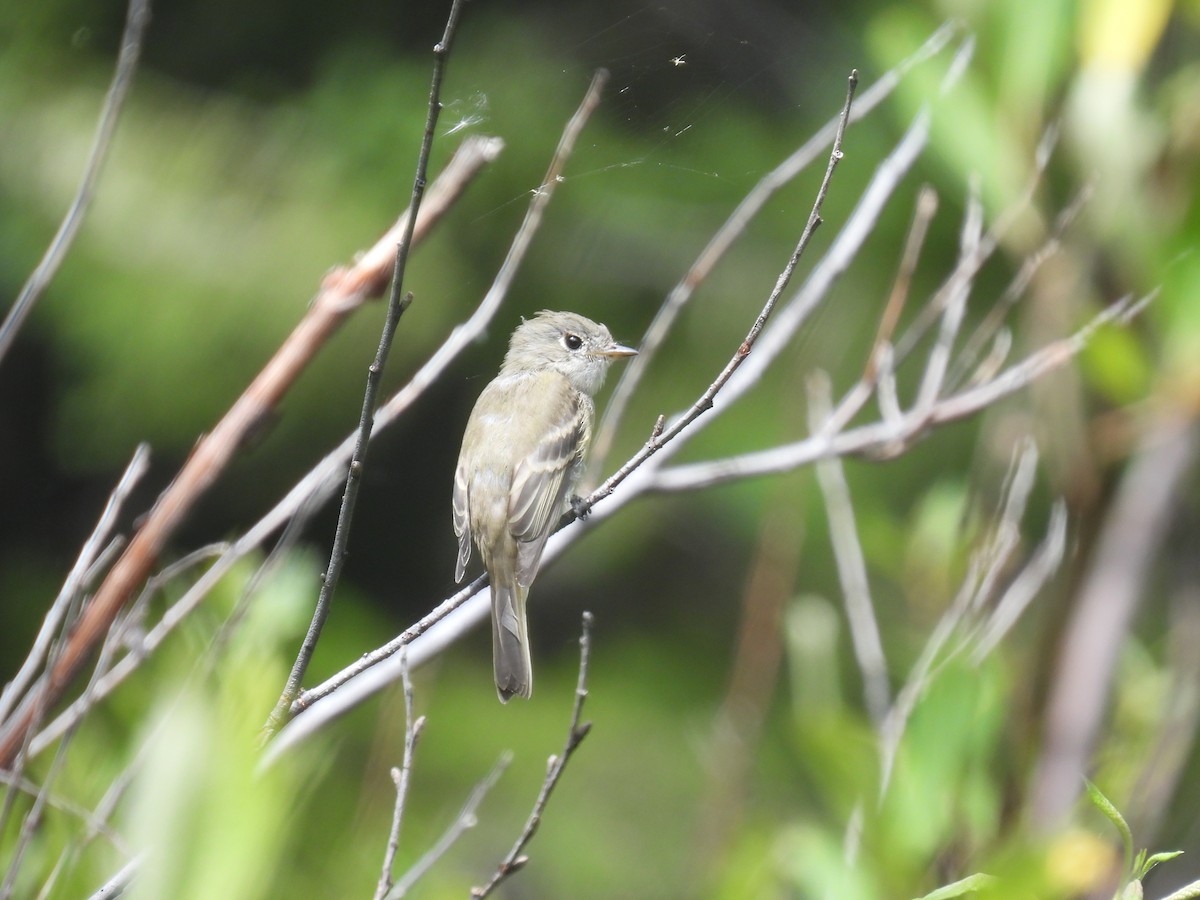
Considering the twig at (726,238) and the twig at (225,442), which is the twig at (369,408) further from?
the twig at (726,238)

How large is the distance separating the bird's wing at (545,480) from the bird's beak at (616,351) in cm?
10

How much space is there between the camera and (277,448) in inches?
138

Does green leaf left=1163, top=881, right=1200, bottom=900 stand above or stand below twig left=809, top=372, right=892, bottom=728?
below

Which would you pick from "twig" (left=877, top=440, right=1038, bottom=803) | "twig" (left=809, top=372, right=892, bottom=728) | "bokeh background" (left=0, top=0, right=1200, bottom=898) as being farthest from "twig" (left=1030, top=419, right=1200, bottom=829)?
"twig" (left=809, top=372, right=892, bottom=728)

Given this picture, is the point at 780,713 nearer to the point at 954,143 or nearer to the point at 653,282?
the point at 653,282

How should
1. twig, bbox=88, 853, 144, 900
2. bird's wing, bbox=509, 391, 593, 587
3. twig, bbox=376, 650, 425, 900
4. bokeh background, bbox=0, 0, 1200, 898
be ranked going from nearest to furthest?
twig, bbox=88, 853, 144, 900 → twig, bbox=376, 650, 425, 900 → bokeh background, bbox=0, 0, 1200, 898 → bird's wing, bbox=509, 391, 593, 587

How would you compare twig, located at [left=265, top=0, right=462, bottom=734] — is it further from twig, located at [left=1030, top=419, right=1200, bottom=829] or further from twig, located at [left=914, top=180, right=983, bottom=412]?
twig, located at [left=1030, top=419, right=1200, bottom=829]

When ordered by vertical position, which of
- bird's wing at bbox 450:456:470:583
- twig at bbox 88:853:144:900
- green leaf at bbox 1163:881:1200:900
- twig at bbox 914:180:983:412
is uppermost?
twig at bbox 914:180:983:412

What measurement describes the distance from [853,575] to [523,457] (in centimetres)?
68

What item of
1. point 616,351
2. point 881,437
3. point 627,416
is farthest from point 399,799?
point 627,416

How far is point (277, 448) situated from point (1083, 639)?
2224 mm

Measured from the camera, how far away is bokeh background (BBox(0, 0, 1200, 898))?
5.87 feet

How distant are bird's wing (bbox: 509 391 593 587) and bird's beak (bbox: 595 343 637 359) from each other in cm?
10

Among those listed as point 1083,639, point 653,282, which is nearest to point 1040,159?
point 1083,639
